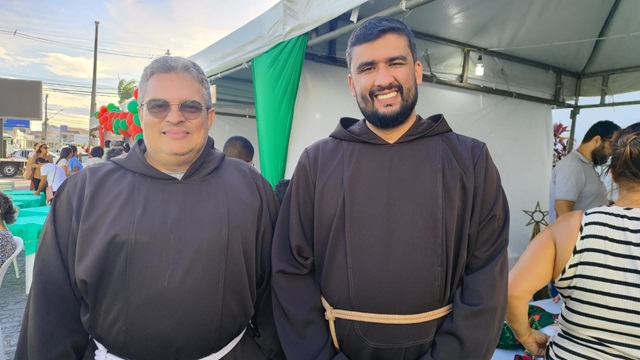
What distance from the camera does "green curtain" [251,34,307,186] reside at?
3.99 metres

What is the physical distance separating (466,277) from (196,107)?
3.92 ft

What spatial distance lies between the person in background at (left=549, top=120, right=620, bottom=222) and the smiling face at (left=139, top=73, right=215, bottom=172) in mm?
3429

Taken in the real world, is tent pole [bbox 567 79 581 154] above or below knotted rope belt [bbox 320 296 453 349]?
above

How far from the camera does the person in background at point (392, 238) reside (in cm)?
134

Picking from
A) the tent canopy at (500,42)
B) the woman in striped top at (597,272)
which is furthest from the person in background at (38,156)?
the woman in striped top at (597,272)

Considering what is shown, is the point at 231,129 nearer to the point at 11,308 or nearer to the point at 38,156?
the point at 38,156

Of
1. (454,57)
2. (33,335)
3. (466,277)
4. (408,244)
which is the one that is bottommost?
(33,335)

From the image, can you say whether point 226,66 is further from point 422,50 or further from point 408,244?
point 408,244

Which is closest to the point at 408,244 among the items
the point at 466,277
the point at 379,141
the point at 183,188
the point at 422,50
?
the point at 466,277

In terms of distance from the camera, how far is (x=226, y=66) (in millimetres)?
5035

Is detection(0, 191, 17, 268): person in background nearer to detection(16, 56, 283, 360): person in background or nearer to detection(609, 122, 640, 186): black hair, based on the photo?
detection(16, 56, 283, 360): person in background

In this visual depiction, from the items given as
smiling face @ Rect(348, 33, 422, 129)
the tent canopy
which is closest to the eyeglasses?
smiling face @ Rect(348, 33, 422, 129)

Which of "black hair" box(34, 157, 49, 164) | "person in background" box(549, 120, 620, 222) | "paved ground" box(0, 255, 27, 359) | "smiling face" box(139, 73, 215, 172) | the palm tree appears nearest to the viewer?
"smiling face" box(139, 73, 215, 172)

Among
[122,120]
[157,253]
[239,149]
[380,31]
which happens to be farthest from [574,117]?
[122,120]
